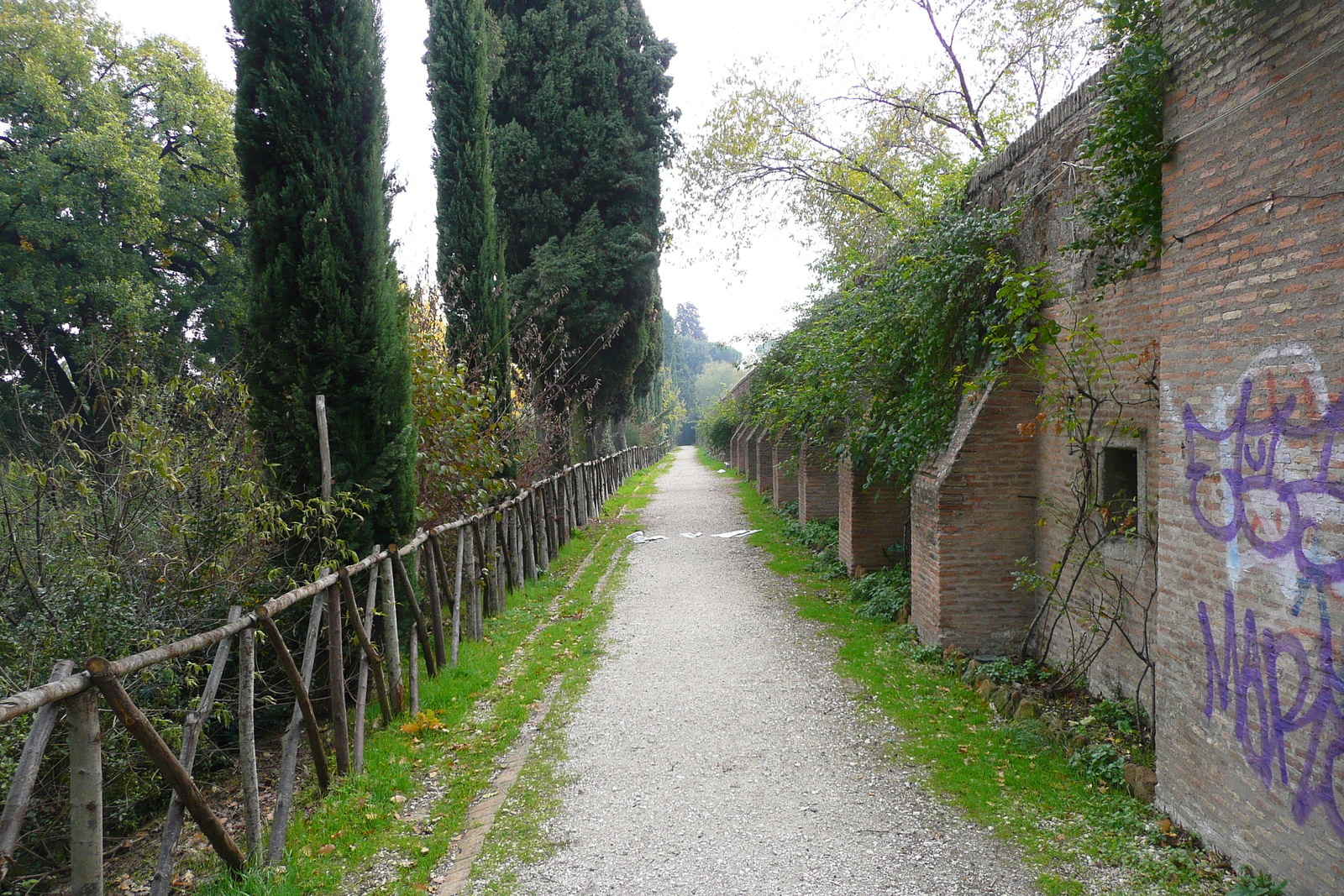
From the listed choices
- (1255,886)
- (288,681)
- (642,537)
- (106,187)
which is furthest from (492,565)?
(106,187)

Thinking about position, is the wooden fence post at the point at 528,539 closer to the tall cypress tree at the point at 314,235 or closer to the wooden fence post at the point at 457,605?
the wooden fence post at the point at 457,605

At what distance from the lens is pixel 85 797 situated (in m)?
2.73

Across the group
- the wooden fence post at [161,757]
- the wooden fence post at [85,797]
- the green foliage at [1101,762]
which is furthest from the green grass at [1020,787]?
the wooden fence post at [85,797]

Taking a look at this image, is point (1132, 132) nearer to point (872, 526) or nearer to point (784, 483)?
point (872, 526)

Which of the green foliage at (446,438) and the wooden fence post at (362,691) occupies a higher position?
the green foliage at (446,438)

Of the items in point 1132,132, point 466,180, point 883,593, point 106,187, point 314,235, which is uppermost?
point 106,187

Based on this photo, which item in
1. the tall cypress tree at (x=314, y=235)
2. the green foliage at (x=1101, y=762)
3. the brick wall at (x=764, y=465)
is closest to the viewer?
the green foliage at (x=1101, y=762)

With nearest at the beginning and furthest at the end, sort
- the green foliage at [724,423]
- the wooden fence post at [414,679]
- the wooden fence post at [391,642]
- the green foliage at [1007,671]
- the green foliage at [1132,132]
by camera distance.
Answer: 1. the green foliage at [1132,132]
2. the wooden fence post at [391,642]
3. the wooden fence post at [414,679]
4. the green foliage at [1007,671]
5. the green foliage at [724,423]

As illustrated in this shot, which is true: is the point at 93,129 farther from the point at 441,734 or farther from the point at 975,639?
the point at 975,639

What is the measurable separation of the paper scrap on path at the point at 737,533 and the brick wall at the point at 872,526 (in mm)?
4567

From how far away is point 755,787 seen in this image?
4.57m

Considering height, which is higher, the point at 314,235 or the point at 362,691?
the point at 314,235

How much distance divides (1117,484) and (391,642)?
5592mm

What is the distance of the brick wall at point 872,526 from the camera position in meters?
9.92
